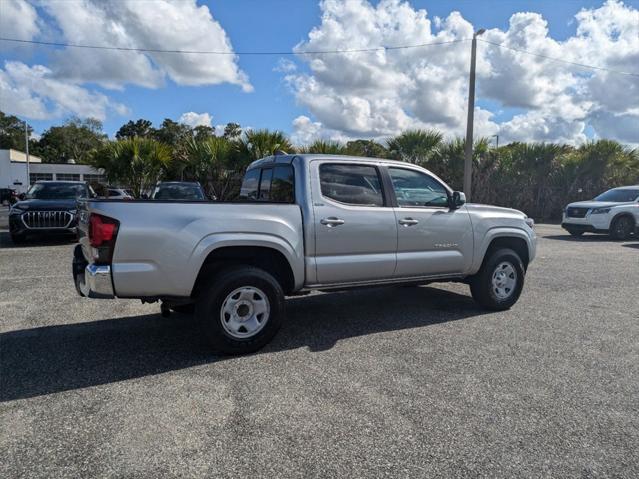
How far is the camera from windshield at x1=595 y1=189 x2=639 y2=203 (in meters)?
15.3

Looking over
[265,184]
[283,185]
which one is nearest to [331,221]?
[283,185]

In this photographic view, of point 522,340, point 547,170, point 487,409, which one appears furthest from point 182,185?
point 547,170

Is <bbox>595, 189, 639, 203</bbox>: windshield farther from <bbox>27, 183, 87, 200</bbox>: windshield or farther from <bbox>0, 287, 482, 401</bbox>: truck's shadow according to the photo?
<bbox>27, 183, 87, 200</bbox>: windshield

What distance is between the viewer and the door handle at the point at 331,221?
4668 mm

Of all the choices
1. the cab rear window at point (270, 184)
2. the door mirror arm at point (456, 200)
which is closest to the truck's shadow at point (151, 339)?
the door mirror arm at point (456, 200)

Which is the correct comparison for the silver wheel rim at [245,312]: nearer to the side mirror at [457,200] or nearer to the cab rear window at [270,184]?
the cab rear window at [270,184]

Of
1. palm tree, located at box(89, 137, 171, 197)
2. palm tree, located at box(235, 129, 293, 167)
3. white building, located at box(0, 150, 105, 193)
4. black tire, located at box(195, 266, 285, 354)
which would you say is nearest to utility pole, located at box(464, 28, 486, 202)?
palm tree, located at box(235, 129, 293, 167)

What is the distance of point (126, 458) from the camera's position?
2.72 metres

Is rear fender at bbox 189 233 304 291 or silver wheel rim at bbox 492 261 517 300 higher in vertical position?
rear fender at bbox 189 233 304 291

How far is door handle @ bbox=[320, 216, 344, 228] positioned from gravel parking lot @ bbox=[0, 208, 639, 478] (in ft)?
3.88

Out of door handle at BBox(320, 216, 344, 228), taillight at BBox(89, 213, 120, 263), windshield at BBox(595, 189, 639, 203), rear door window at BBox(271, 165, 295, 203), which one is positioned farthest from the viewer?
windshield at BBox(595, 189, 639, 203)

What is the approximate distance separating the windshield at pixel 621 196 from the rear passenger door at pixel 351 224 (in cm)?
1365

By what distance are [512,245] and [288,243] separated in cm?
341

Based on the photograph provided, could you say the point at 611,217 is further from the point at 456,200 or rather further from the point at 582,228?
the point at 456,200
